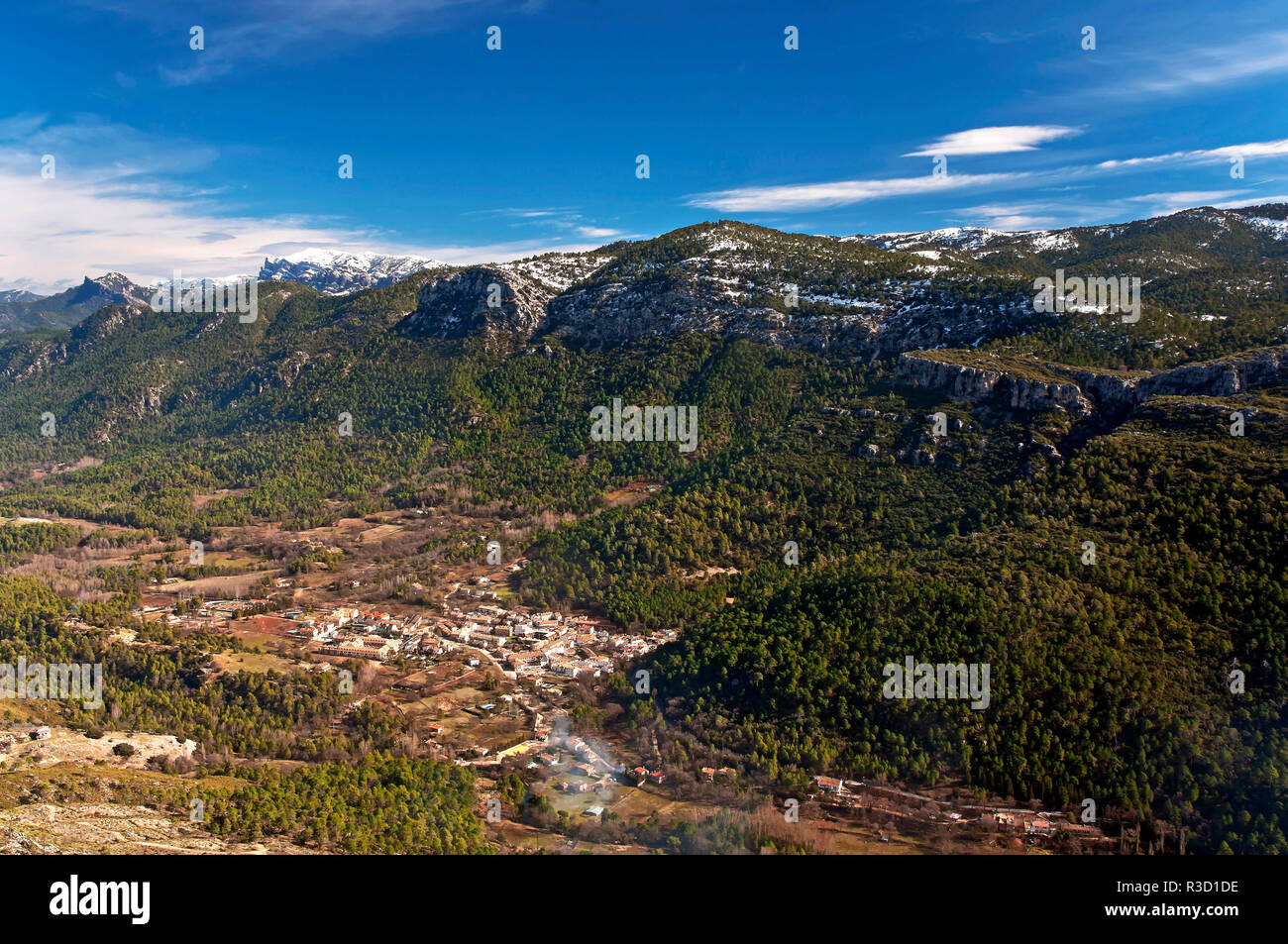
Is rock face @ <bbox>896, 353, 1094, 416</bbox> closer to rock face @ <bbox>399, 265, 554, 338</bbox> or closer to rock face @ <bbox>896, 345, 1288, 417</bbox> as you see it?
rock face @ <bbox>896, 345, 1288, 417</bbox>

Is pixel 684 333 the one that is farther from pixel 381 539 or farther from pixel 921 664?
pixel 921 664

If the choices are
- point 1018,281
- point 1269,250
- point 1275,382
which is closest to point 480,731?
point 1275,382

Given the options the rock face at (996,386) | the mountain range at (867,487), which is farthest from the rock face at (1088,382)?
the mountain range at (867,487)

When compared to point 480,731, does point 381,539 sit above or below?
above

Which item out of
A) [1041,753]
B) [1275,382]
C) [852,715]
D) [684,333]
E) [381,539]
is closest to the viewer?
[1041,753]

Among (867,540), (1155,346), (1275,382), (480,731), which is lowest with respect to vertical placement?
(480,731)

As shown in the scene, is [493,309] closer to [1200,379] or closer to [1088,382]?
[1088,382]

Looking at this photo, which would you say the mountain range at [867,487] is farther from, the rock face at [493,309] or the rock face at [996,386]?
the rock face at [493,309]

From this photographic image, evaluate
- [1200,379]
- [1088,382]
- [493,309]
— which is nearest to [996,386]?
[1088,382]
